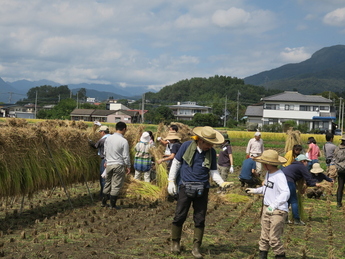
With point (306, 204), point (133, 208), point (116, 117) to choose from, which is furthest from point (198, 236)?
point (116, 117)

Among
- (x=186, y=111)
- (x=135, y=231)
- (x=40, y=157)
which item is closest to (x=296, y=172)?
(x=135, y=231)

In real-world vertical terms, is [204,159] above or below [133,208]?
above

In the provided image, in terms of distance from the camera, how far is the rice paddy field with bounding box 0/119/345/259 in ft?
20.4

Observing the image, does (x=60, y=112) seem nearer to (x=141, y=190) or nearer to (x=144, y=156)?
(x=144, y=156)

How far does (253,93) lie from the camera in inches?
5197

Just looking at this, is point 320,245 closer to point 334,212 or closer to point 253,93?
point 334,212

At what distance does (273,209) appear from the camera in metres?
5.75

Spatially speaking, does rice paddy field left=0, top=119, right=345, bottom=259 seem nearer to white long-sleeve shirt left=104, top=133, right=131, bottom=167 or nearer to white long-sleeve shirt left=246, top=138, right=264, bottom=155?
white long-sleeve shirt left=104, top=133, right=131, bottom=167

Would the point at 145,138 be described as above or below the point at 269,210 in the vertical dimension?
above

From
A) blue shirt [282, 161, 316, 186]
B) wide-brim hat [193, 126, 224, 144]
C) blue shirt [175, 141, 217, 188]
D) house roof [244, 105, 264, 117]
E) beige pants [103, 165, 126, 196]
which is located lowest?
beige pants [103, 165, 126, 196]

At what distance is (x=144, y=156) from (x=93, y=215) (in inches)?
116

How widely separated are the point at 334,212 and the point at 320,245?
358cm

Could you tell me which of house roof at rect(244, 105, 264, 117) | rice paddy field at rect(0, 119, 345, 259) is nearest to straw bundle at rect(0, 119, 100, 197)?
rice paddy field at rect(0, 119, 345, 259)

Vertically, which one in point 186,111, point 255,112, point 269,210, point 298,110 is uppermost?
point 298,110
